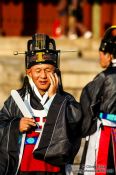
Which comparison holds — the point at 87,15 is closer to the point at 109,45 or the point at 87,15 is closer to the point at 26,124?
the point at 109,45

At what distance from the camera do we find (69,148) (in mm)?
5023

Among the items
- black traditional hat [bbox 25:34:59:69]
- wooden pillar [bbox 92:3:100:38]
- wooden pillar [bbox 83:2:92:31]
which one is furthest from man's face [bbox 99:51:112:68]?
wooden pillar [bbox 83:2:92:31]

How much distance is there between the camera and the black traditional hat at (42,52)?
527cm

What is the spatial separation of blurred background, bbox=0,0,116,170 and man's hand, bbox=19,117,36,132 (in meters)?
5.09

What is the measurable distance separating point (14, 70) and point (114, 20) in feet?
24.2

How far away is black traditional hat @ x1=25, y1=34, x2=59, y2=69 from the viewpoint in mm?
5273

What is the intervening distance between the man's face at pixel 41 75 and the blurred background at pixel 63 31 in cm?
479

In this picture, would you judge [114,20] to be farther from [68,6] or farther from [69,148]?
[69,148]

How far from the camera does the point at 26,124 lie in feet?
16.4

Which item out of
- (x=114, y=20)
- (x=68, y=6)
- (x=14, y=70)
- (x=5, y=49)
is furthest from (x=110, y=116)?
(x=114, y=20)

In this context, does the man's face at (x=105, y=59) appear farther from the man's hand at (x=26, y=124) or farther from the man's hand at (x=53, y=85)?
the man's hand at (x=26, y=124)

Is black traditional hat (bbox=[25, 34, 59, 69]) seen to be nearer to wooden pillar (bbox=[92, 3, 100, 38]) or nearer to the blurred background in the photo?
the blurred background

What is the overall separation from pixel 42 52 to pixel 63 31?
11504mm

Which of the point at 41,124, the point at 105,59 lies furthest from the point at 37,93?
the point at 105,59
